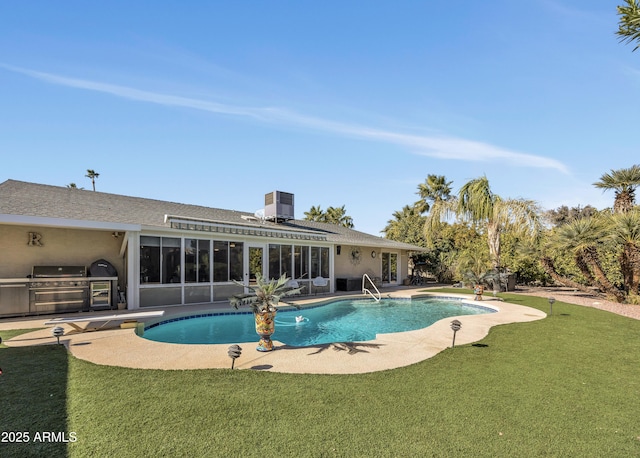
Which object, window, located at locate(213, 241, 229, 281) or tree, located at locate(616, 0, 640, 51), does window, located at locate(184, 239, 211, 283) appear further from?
tree, located at locate(616, 0, 640, 51)

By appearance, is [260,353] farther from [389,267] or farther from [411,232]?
[411,232]

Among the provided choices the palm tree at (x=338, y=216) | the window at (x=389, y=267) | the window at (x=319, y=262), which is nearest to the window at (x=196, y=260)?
the window at (x=319, y=262)

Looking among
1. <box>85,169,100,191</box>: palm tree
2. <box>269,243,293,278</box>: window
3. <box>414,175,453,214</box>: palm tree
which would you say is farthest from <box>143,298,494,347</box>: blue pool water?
<box>85,169,100,191</box>: palm tree

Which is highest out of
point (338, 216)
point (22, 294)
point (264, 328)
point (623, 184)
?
point (338, 216)

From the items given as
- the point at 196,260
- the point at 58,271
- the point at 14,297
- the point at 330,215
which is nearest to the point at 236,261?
the point at 196,260

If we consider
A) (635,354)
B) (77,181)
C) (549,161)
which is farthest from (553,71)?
(77,181)

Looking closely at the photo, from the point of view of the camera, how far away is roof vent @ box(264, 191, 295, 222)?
17.0 meters

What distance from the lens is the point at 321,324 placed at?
1024cm

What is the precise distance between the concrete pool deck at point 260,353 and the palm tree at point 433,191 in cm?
2644

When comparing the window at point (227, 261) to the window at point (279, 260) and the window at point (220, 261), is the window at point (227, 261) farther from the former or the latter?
the window at point (279, 260)

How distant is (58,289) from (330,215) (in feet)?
103

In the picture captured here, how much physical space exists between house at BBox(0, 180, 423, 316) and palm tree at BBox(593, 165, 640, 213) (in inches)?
565

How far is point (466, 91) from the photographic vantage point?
12.7 m

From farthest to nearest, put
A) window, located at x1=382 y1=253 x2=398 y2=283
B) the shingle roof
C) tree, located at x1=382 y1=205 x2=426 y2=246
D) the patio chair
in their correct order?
tree, located at x1=382 y1=205 x2=426 y2=246 < window, located at x1=382 y1=253 x2=398 y2=283 < the patio chair < the shingle roof
